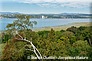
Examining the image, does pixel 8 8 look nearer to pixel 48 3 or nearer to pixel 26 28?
pixel 26 28

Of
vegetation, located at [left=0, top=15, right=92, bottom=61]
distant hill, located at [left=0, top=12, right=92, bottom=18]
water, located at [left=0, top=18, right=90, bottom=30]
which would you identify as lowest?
vegetation, located at [left=0, top=15, right=92, bottom=61]

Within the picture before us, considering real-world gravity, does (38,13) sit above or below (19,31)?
above

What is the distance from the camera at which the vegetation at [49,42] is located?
2.39 metres

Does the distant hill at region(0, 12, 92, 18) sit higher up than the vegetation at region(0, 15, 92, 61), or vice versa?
the distant hill at region(0, 12, 92, 18)

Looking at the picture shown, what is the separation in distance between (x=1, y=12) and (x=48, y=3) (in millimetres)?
734

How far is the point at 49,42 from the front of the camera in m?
2.41

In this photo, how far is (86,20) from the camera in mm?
2436

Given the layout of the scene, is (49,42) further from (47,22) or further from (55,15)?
(55,15)

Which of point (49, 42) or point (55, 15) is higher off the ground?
point (55, 15)

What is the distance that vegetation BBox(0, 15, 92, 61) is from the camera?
7.83 ft

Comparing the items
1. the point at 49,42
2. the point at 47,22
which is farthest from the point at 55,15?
the point at 49,42

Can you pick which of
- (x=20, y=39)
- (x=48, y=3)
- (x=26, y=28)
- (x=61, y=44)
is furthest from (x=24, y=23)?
(x=61, y=44)

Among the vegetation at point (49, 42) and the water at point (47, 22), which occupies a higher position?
the water at point (47, 22)

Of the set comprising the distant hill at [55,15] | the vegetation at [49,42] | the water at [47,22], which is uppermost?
the distant hill at [55,15]
